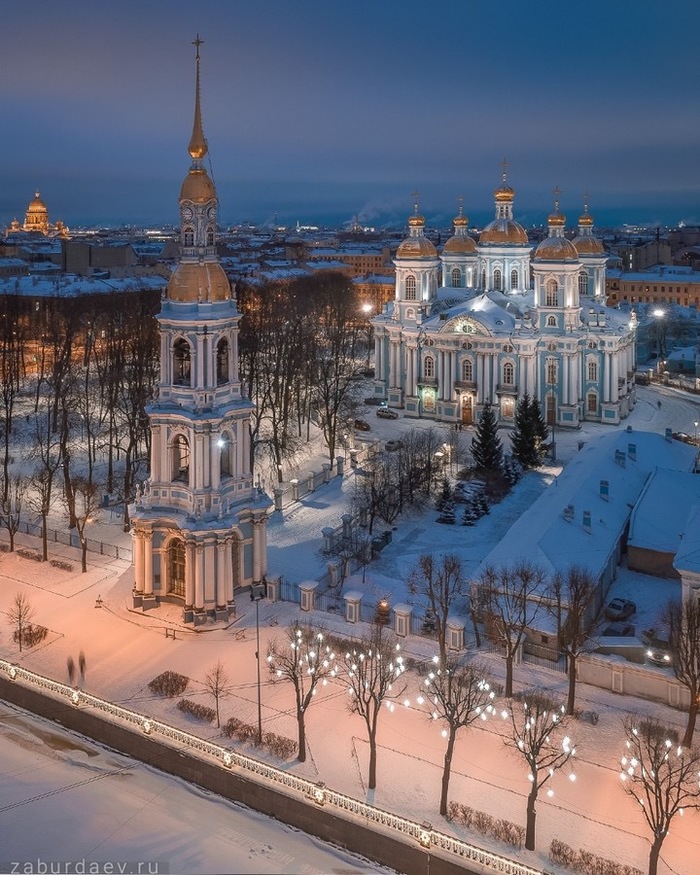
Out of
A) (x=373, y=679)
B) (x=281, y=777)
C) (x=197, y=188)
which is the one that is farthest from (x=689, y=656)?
(x=197, y=188)

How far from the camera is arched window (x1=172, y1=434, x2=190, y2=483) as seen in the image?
24.6 meters

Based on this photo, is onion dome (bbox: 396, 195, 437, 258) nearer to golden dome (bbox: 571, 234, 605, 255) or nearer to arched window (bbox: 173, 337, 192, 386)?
golden dome (bbox: 571, 234, 605, 255)

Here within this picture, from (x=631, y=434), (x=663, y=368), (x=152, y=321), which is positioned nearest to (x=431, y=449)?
(x=631, y=434)

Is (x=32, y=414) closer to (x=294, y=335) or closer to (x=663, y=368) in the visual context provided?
(x=294, y=335)

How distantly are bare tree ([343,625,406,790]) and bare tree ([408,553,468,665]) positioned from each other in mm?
1237

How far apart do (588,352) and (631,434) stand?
556 inches

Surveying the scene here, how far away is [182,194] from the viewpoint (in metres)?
24.5

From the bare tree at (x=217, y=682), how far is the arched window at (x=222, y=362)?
25.0ft

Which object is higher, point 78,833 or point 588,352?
point 588,352

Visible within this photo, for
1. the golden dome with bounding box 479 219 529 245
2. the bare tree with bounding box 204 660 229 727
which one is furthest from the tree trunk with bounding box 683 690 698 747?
the golden dome with bounding box 479 219 529 245

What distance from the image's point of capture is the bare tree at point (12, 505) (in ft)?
96.2

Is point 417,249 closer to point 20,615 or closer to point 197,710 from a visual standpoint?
point 20,615

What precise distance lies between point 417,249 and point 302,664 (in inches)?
1490

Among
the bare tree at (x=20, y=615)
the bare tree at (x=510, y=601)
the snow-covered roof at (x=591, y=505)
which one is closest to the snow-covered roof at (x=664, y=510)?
the snow-covered roof at (x=591, y=505)
